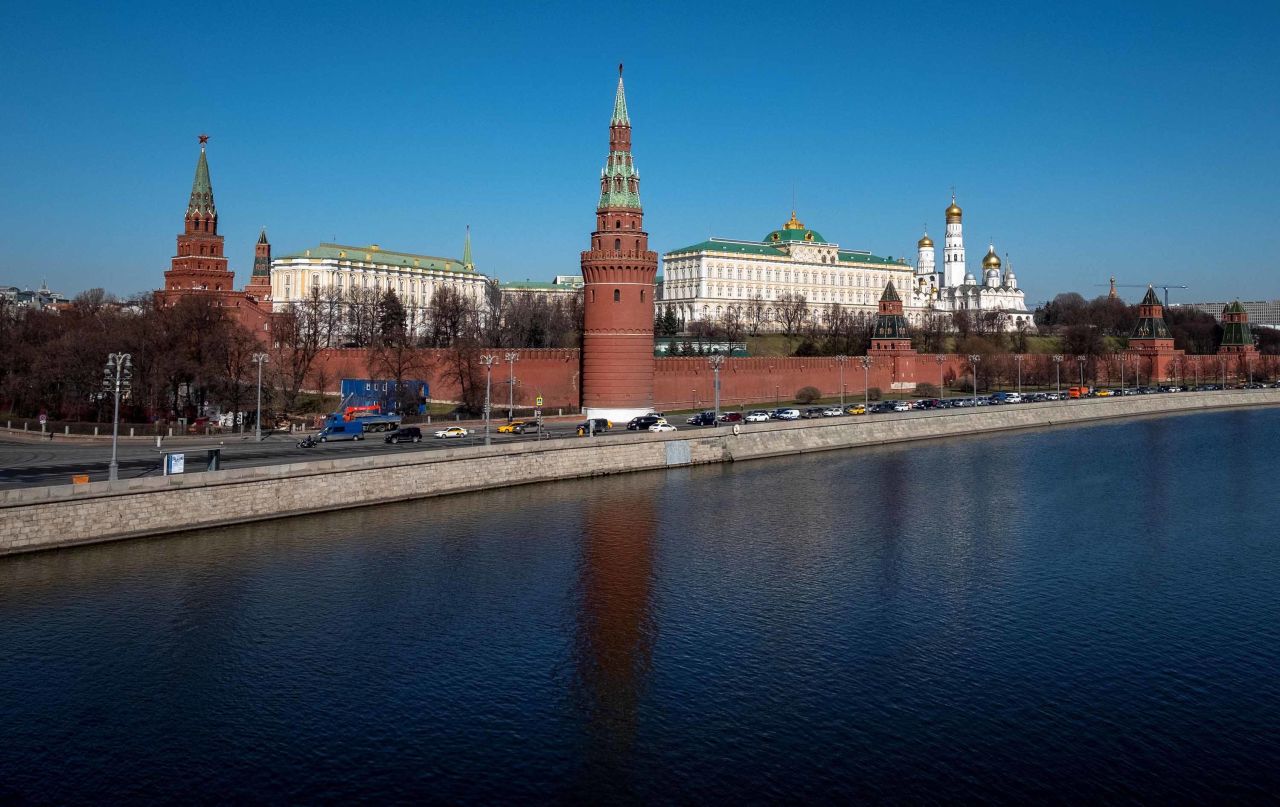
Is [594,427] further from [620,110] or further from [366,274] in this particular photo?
[366,274]

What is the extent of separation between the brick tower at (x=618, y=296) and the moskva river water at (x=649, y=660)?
74.6 feet

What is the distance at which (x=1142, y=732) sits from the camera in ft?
55.7

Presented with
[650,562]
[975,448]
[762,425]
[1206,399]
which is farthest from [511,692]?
[1206,399]

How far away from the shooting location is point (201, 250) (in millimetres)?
70438

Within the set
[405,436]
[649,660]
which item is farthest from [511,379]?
[649,660]

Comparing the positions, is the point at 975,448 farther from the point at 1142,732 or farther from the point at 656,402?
the point at 1142,732

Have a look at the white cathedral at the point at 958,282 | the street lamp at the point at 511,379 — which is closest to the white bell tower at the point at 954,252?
the white cathedral at the point at 958,282

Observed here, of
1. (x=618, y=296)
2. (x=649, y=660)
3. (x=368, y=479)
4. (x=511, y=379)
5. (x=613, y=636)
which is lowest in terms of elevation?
(x=649, y=660)

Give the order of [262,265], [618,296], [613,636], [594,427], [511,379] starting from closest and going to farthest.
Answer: [613,636]
[594,427]
[511,379]
[618,296]
[262,265]

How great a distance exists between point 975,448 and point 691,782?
143 feet

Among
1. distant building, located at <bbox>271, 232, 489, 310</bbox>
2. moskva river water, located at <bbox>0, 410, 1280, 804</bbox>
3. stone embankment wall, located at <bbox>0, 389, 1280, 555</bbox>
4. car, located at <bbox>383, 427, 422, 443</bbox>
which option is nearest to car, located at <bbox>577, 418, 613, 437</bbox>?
stone embankment wall, located at <bbox>0, 389, 1280, 555</bbox>

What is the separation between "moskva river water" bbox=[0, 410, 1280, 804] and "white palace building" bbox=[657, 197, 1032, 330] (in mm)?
83802

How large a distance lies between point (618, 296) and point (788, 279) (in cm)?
7221

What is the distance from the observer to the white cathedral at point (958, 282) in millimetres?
147125
